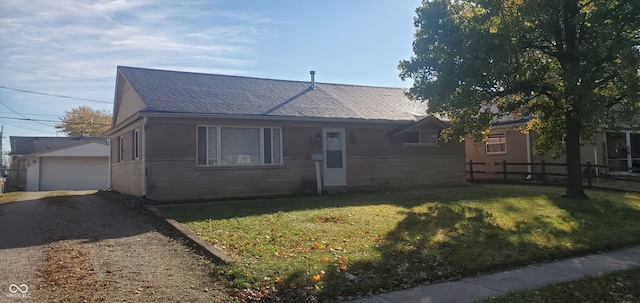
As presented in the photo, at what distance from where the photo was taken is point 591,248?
8.70 meters

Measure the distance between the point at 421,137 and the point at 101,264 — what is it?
14154mm

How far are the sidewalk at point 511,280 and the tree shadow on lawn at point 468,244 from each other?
0.22m

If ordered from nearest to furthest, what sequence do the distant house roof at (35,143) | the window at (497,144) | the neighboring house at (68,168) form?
the window at (497,144) → the neighboring house at (68,168) → the distant house roof at (35,143)

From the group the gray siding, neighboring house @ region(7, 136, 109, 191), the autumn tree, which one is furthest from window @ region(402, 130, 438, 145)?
the autumn tree

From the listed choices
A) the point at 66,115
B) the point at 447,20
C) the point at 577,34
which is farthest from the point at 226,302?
the point at 66,115

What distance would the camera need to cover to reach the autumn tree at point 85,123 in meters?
57.1

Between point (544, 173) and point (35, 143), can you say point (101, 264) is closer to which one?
point (544, 173)

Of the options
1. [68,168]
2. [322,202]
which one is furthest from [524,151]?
[68,168]

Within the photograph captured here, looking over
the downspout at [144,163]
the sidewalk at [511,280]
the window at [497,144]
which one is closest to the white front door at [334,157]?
the downspout at [144,163]

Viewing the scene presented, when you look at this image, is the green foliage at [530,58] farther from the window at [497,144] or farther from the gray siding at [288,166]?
the window at [497,144]

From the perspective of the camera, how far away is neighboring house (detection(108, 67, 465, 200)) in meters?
14.2

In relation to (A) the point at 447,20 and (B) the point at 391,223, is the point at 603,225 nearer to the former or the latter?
(B) the point at 391,223

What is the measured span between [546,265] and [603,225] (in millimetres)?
3965

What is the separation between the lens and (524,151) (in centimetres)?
2227
